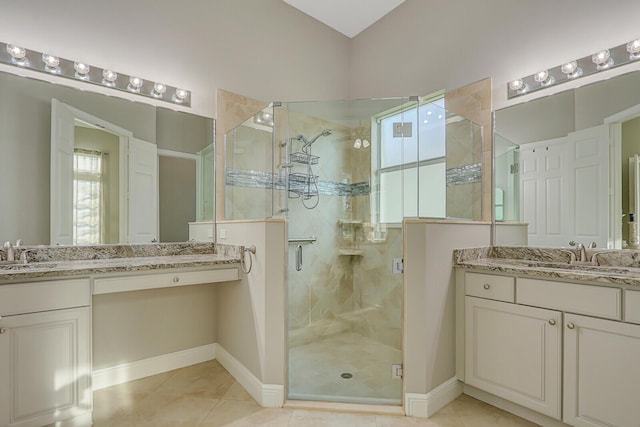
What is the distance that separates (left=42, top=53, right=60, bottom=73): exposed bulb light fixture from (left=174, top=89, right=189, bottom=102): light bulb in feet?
2.48

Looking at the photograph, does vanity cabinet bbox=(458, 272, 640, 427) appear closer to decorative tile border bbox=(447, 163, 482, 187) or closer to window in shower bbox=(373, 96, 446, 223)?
window in shower bbox=(373, 96, 446, 223)

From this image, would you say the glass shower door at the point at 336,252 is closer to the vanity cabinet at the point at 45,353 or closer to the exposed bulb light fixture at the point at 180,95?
the exposed bulb light fixture at the point at 180,95

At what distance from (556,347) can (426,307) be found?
2.22ft

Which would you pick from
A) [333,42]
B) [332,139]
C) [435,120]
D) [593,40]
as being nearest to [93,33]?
[332,139]

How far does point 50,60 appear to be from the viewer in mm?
2111

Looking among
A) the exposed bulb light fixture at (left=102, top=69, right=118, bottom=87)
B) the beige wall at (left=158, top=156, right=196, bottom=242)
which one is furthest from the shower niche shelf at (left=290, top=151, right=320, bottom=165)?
the exposed bulb light fixture at (left=102, top=69, right=118, bottom=87)

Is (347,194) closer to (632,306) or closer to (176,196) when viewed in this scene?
(176,196)

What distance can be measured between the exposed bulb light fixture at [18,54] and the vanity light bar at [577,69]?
339 centimetres

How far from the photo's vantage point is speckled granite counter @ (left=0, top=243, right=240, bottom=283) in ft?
5.48

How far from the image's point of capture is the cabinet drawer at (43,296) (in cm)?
155

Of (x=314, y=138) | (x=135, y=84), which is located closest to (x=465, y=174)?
(x=314, y=138)

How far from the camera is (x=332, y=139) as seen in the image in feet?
9.12

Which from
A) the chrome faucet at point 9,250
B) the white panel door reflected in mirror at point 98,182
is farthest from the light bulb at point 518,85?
the chrome faucet at point 9,250

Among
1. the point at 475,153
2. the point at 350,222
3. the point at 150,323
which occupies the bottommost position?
the point at 150,323
